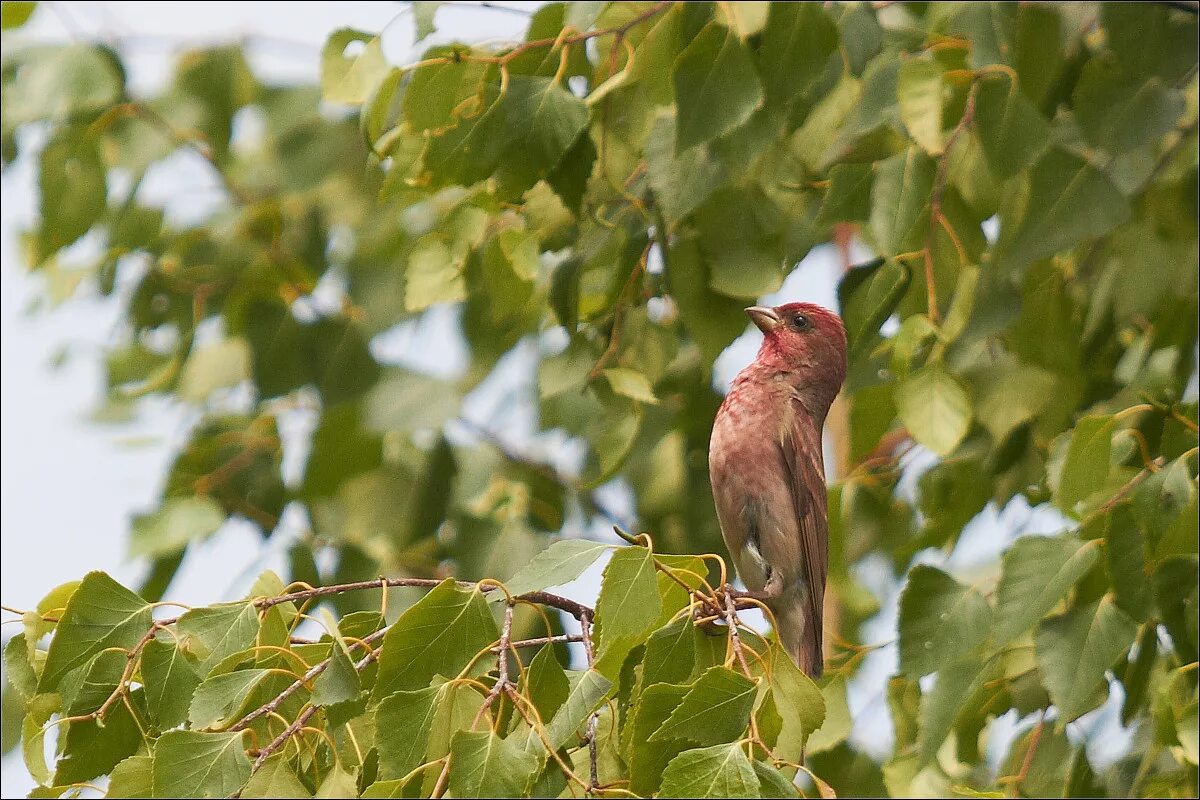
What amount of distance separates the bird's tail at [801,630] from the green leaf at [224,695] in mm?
2353

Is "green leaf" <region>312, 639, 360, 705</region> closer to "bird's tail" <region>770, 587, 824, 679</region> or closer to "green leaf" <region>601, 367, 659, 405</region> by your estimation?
"green leaf" <region>601, 367, 659, 405</region>

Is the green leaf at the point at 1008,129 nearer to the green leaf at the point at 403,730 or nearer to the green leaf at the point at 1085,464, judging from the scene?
the green leaf at the point at 1085,464

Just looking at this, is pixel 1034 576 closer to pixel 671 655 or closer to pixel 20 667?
pixel 671 655

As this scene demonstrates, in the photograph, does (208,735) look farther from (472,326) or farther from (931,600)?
(472,326)

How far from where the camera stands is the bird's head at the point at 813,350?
4730 millimetres

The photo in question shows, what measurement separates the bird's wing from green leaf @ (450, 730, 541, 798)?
2.40m

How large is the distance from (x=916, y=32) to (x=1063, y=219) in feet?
2.23

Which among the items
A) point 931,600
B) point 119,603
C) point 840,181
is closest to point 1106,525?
point 931,600

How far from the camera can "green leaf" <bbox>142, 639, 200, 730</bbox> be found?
249 centimetres

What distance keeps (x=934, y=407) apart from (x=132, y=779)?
2313 millimetres

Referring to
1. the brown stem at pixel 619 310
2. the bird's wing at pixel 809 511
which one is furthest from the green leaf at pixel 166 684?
the bird's wing at pixel 809 511

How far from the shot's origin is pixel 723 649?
275 cm

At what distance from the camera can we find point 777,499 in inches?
177

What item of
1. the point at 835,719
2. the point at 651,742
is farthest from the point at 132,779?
the point at 835,719
